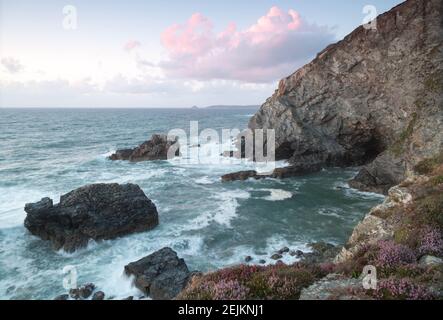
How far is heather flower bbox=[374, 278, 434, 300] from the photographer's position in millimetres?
6883

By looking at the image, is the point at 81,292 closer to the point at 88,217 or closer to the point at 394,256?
the point at 88,217

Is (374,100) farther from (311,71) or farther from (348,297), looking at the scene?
(348,297)

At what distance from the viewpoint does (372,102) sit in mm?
45000

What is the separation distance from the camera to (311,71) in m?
50.2

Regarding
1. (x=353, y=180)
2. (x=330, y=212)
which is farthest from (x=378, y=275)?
(x=353, y=180)

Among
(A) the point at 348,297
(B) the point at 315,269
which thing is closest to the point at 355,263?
(B) the point at 315,269

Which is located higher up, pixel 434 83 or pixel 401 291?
pixel 434 83

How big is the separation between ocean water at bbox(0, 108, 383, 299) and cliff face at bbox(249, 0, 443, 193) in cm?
452

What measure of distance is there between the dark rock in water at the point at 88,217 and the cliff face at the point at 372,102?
78.1 ft

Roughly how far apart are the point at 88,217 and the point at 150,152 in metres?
34.8

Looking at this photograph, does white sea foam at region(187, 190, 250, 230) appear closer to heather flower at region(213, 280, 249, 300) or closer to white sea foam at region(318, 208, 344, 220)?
white sea foam at region(318, 208, 344, 220)

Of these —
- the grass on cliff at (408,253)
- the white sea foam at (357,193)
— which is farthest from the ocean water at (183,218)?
the grass on cliff at (408,253)
